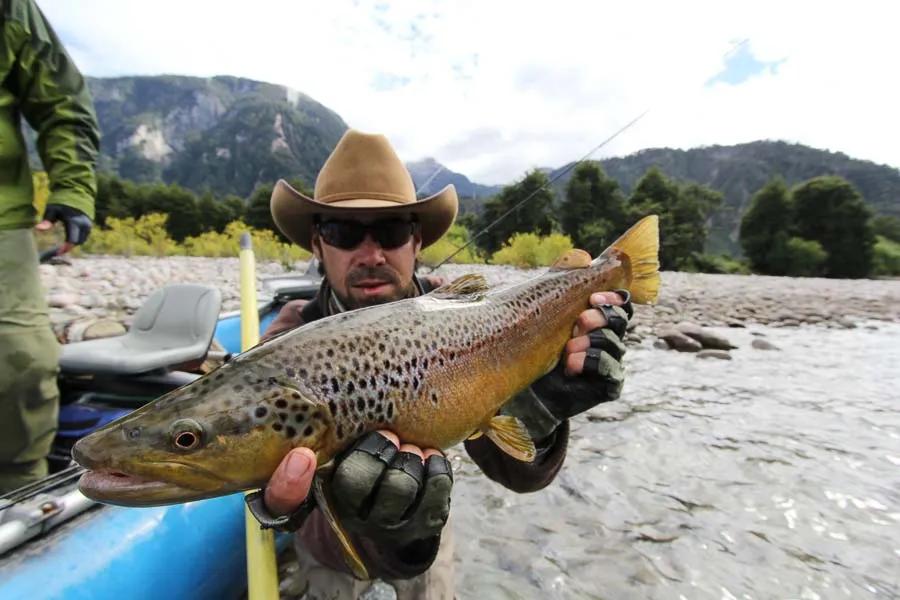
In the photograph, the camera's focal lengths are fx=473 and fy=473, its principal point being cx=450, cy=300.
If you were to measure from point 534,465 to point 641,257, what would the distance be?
1352mm

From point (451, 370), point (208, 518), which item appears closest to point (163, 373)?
point (208, 518)

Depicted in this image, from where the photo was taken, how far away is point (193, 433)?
4.44 feet

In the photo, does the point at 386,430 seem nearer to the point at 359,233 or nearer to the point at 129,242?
the point at 359,233

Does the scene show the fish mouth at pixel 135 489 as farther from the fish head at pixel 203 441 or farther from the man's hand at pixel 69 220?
the man's hand at pixel 69 220

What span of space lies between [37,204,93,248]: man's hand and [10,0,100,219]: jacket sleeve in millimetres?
37

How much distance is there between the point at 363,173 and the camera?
3.19 metres

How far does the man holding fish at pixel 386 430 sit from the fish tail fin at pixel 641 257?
0.20 metres

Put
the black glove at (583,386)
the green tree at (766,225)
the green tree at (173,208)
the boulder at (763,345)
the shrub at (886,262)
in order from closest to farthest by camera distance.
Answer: the black glove at (583,386)
the boulder at (763,345)
the shrub at (886,262)
the green tree at (766,225)
the green tree at (173,208)

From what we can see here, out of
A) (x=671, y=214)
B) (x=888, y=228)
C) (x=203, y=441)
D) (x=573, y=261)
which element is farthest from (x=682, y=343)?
(x=888, y=228)

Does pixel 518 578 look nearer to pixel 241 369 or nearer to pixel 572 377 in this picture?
pixel 572 377

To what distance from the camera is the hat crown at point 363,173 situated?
316 cm

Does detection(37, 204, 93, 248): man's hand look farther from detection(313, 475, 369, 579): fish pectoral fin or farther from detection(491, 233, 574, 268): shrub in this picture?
detection(491, 233, 574, 268): shrub

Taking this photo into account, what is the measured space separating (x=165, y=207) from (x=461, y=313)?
5431 centimetres

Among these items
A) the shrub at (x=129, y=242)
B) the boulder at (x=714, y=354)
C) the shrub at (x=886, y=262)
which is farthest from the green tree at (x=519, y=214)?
the shrub at (x=886, y=262)
